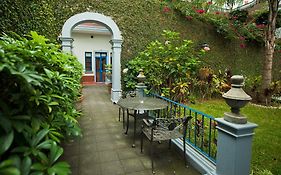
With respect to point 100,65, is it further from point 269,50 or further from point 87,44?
point 269,50

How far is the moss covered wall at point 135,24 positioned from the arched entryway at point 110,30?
34 cm

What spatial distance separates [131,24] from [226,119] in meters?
5.97

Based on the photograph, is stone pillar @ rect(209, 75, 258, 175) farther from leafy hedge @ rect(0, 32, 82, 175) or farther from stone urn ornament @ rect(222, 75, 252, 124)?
leafy hedge @ rect(0, 32, 82, 175)

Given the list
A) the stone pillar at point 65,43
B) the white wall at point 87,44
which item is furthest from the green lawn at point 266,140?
the white wall at point 87,44

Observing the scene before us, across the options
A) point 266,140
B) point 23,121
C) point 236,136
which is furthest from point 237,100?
point 266,140

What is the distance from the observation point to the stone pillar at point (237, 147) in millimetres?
1763

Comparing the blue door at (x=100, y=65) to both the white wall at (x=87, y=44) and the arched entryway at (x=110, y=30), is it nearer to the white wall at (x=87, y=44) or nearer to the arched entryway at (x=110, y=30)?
the white wall at (x=87, y=44)

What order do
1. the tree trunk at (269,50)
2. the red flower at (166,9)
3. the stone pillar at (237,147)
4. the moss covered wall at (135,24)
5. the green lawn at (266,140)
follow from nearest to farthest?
1. the stone pillar at (237,147)
2. the green lawn at (266,140)
3. the moss covered wall at (135,24)
4. the tree trunk at (269,50)
5. the red flower at (166,9)

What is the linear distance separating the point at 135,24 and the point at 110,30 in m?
1.16

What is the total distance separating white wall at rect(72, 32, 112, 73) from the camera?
11695 mm

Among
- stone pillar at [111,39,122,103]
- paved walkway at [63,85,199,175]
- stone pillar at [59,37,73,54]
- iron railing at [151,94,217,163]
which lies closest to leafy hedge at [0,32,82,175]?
paved walkway at [63,85,199,175]

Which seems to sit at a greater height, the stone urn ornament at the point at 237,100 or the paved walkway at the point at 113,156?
the stone urn ornament at the point at 237,100

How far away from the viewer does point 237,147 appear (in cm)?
177

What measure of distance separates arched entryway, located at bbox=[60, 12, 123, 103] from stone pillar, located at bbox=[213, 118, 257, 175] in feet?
16.5
